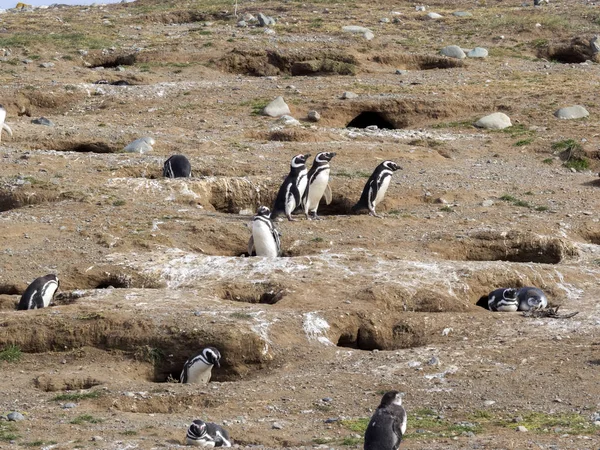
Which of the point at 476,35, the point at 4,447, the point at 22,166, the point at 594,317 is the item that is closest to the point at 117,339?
the point at 4,447

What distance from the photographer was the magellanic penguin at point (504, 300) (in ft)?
45.2

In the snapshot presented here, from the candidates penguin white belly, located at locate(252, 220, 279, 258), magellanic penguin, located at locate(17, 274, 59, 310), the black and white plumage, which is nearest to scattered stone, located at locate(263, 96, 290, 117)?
the black and white plumage

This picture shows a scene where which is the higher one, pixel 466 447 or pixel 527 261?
pixel 466 447

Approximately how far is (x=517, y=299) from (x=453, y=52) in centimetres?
1501

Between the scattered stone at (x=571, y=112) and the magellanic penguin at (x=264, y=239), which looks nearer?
the magellanic penguin at (x=264, y=239)

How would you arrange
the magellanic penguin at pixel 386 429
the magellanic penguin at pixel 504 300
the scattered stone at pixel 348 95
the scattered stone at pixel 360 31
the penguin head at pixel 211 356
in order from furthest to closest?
the scattered stone at pixel 360 31 < the scattered stone at pixel 348 95 < the magellanic penguin at pixel 504 300 < the penguin head at pixel 211 356 < the magellanic penguin at pixel 386 429

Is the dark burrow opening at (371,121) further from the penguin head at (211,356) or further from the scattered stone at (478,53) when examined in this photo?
the penguin head at (211,356)

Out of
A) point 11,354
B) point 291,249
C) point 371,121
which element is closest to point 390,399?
point 11,354

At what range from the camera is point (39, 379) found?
1160 cm

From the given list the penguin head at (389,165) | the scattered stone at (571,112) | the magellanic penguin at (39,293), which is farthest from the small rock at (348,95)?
the magellanic penguin at (39,293)

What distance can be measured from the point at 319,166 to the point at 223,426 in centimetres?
831

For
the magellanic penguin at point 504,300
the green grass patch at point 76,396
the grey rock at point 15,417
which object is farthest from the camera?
the magellanic penguin at point 504,300

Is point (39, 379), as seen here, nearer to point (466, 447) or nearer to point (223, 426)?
point (223, 426)

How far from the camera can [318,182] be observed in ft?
57.7
